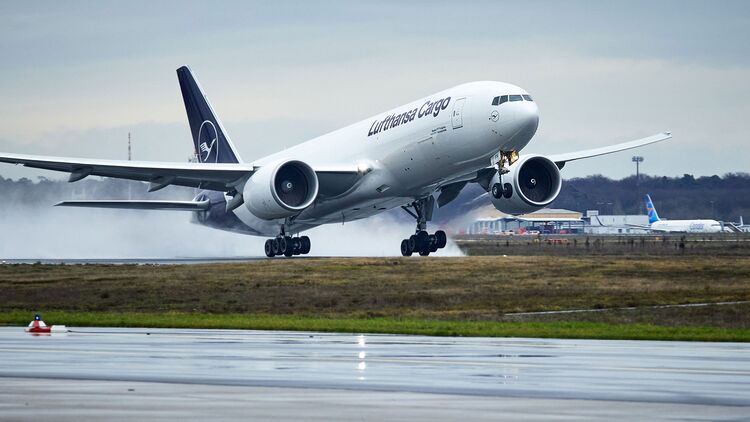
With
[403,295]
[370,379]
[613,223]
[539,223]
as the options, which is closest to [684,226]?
[613,223]

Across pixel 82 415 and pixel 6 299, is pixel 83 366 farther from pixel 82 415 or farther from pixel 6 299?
pixel 6 299

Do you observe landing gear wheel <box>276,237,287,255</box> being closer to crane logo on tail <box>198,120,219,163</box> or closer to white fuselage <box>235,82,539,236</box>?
white fuselage <box>235,82,539,236</box>

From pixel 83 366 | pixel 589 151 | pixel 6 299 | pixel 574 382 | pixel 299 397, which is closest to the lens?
pixel 299 397

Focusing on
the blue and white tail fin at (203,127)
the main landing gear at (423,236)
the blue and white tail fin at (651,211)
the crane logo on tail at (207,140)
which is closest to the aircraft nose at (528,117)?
the main landing gear at (423,236)

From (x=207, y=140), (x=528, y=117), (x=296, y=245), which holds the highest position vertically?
(x=207, y=140)

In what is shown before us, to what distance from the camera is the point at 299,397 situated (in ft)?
43.8

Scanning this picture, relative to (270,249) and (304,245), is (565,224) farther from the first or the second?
(270,249)

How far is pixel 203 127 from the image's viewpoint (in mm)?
66375

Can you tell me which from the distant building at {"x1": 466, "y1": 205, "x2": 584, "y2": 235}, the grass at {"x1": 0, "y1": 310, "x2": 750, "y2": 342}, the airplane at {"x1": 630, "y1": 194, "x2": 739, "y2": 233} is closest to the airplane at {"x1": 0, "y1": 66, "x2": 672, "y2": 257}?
the grass at {"x1": 0, "y1": 310, "x2": 750, "y2": 342}

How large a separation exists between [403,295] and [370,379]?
20.0 meters

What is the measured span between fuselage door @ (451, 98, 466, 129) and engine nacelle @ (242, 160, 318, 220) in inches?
282

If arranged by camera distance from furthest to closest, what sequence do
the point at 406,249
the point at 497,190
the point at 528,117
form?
the point at 406,249
the point at 497,190
the point at 528,117

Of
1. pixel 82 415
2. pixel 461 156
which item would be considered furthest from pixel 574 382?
pixel 461 156

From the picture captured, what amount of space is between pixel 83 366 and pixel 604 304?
708 inches
